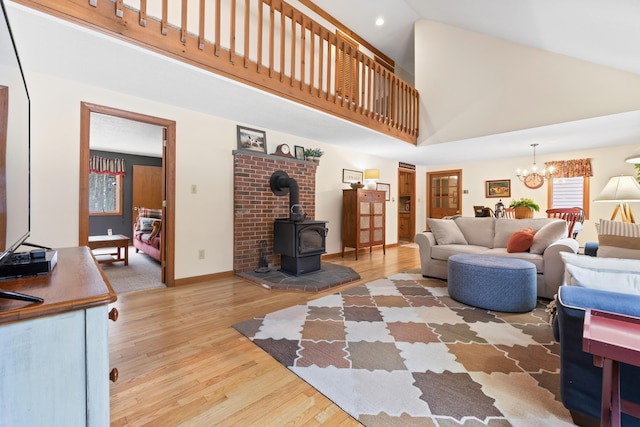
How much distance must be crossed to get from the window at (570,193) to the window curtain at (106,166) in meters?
9.77

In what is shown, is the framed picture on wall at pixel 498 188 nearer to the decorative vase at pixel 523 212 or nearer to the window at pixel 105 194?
the decorative vase at pixel 523 212

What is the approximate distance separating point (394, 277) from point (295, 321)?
189 cm

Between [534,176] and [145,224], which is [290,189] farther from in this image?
[534,176]


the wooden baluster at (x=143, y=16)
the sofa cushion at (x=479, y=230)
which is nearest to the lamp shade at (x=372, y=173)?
the sofa cushion at (x=479, y=230)

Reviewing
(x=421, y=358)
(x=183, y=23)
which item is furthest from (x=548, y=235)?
(x=183, y=23)

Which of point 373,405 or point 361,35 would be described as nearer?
point 373,405

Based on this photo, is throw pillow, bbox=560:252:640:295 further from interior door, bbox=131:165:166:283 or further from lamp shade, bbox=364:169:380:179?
interior door, bbox=131:165:166:283

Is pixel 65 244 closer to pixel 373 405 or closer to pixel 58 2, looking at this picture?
pixel 58 2

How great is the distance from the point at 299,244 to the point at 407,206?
5.04 m

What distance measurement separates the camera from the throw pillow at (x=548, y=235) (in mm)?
3027

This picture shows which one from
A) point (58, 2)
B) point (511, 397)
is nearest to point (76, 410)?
point (511, 397)

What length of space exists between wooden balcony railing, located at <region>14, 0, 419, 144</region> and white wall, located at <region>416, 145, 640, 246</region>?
115 inches

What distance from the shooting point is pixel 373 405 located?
4.46 feet

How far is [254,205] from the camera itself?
13.1 feet
